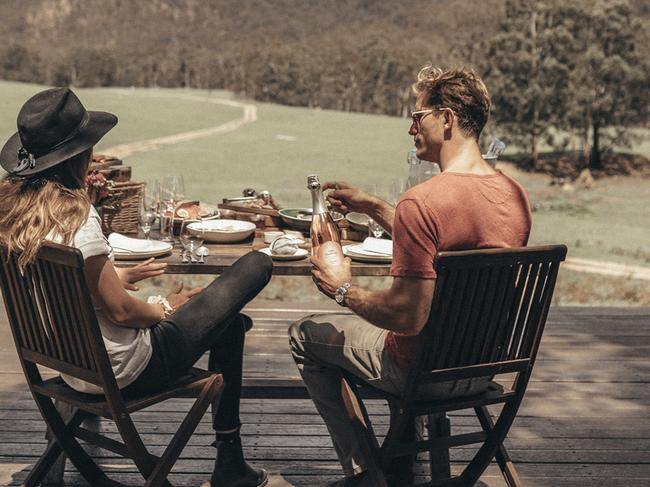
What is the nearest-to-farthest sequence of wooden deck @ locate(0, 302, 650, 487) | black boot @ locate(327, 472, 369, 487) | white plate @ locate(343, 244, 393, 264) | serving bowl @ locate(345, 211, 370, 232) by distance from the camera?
1. black boot @ locate(327, 472, 369, 487)
2. white plate @ locate(343, 244, 393, 264)
3. wooden deck @ locate(0, 302, 650, 487)
4. serving bowl @ locate(345, 211, 370, 232)

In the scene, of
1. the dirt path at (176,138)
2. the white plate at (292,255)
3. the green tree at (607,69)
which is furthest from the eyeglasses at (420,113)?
the green tree at (607,69)

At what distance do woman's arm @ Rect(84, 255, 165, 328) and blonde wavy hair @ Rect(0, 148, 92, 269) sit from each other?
0.10 metres

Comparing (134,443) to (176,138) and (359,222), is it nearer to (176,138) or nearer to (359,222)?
(359,222)

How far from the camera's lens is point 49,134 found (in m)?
2.37

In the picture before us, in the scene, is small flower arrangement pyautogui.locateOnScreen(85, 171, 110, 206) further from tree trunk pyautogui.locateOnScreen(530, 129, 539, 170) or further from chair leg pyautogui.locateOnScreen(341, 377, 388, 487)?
tree trunk pyautogui.locateOnScreen(530, 129, 539, 170)

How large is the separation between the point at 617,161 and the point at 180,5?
5137 inches

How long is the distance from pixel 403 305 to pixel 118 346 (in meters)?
0.83

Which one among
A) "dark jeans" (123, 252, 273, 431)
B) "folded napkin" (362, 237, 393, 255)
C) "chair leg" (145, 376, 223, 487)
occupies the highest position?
"folded napkin" (362, 237, 393, 255)

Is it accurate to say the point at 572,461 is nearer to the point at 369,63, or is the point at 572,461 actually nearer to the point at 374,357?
the point at 374,357

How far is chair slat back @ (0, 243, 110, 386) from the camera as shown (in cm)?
222

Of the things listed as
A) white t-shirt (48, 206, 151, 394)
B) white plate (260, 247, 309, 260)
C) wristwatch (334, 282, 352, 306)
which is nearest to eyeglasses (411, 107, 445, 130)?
wristwatch (334, 282, 352, 306)

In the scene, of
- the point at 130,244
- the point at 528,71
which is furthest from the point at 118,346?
the point at 528,71

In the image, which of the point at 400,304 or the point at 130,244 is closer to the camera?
the point at 400,304

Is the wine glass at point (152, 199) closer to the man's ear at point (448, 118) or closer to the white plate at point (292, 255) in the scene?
the white plate at point (292, 255)
